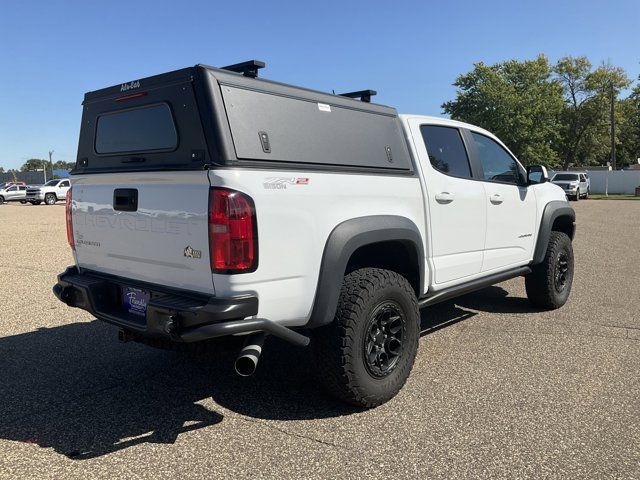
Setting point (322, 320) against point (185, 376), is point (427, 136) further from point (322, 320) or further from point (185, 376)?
point (185, 376)

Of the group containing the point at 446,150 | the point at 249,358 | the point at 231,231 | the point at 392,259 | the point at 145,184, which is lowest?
the point at 249,358

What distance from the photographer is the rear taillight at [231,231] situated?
9.12 ft

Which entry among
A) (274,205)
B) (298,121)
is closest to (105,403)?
(274,205)

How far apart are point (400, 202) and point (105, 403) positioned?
2.46 meters

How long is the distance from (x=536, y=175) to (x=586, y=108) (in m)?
57.9

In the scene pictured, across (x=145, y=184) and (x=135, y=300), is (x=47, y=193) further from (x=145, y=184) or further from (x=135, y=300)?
(x=145, y=184)

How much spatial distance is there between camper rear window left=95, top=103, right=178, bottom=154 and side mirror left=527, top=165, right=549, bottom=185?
3.70 metres

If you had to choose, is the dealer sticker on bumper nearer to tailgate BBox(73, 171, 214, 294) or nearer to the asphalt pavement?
tailgate BBox(73, 171, 214, 294)

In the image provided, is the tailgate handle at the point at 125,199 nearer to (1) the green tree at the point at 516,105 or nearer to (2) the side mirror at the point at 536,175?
(2) the side mirror at the point at 536,175

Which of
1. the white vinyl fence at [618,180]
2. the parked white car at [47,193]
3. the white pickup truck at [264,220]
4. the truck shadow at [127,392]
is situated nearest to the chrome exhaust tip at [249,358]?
the white pickup truck at [264,220]

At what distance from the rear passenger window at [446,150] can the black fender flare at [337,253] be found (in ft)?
3.39

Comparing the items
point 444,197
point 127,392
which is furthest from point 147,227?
point 444,197

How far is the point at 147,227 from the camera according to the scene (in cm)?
318

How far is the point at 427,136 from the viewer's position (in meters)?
4.30
